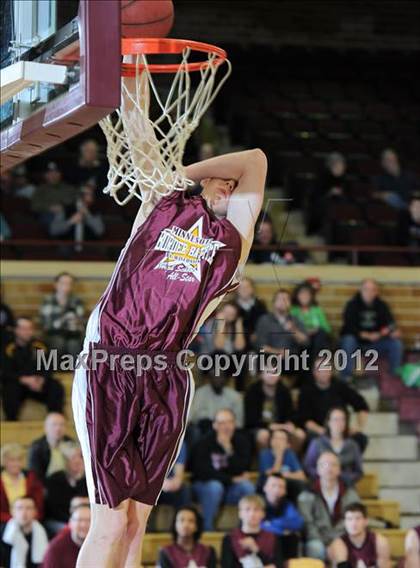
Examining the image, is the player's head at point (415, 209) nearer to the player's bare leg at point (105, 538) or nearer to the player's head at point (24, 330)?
the player's head at point (24, 330)

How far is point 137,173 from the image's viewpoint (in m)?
4.97

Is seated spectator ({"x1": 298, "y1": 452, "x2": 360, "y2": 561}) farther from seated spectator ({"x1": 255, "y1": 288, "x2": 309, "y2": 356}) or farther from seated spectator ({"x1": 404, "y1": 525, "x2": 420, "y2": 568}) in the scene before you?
seated spectator ({"x1": 255, "y1": 288, "x2": 309, "y2": 356})

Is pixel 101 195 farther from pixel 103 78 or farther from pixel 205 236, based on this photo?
pixel 103 78

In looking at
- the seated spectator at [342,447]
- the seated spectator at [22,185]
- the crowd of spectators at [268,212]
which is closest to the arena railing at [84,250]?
the crowd of spectators at [268,212]

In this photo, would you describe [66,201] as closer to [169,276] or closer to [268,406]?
[268,406]

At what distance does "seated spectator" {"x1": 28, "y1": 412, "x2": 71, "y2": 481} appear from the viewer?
8.80 metres

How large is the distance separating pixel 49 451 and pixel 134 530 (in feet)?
13.2

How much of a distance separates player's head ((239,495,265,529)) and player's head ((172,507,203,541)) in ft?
1.01

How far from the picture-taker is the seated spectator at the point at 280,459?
9.18 metres

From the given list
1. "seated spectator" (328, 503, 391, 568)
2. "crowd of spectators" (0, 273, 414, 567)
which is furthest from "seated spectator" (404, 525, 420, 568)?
"crowd of spectators" (0, 273, 414, 567)

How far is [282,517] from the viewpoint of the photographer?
8734mm

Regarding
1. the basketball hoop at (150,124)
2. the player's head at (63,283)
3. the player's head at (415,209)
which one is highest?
the player's head at (415,209)

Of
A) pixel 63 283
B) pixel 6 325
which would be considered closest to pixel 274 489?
pixel 6 325

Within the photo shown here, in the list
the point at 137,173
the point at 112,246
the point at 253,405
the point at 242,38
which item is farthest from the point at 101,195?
the point at 137,173
